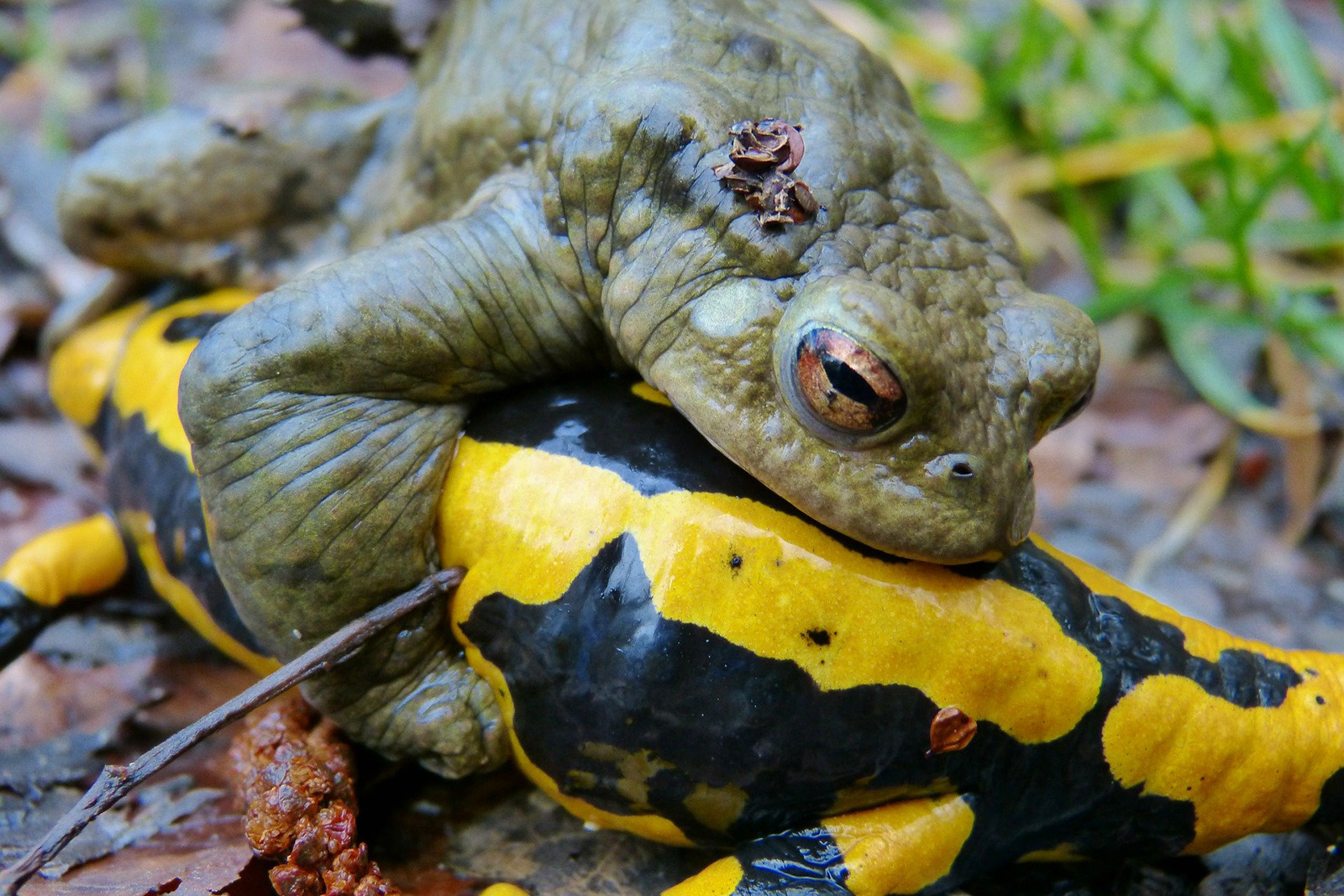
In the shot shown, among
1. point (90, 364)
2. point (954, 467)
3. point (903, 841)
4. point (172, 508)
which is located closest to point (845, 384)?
point (954, 467)

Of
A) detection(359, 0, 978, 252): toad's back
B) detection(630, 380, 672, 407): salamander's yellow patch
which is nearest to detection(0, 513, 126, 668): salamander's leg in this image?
detection(359, 0, 978, 252): toad's back

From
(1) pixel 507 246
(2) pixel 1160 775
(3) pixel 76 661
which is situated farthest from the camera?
(3) pixel 76 661

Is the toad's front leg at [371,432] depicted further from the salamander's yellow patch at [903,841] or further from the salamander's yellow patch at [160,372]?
the salamander's yellow patch at [903,841]

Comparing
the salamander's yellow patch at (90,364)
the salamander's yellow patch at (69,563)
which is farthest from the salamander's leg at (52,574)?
the salamander's yellow patch at (90,364)

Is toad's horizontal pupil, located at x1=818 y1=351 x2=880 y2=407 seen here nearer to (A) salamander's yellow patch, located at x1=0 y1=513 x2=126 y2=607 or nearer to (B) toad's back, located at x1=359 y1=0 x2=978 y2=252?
(B) toad's back, located at x1=359 y1=0 x2=978 y2=252

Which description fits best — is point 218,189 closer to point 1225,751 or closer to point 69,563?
point 69,563

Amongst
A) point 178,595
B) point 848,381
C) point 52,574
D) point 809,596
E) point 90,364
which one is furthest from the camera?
point 90,364

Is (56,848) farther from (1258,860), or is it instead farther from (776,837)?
Result: (1258,860)

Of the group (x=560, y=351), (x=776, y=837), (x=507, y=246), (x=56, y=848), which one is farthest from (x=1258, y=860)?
(x=56, y=848)
